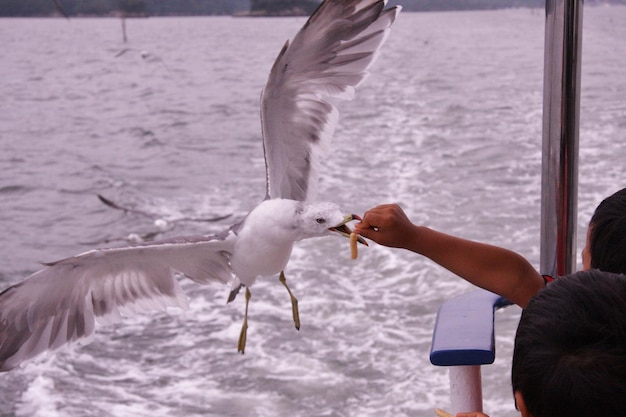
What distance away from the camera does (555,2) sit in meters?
0.91

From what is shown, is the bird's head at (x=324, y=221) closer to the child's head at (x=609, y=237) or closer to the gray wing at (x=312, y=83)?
the child's head at (x=609, y=237)

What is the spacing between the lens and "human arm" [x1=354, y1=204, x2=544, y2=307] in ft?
2.46

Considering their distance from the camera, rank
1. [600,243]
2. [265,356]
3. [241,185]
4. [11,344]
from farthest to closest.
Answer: [241,185], [265,356], [11,344], [600,243]

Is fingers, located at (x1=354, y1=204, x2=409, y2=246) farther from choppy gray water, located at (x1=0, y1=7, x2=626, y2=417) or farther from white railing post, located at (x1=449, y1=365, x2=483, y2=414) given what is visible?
choppy gray water, located at (x1=0, y1=7, x2=626, y2=417)

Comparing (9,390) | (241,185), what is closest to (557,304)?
(9,390)

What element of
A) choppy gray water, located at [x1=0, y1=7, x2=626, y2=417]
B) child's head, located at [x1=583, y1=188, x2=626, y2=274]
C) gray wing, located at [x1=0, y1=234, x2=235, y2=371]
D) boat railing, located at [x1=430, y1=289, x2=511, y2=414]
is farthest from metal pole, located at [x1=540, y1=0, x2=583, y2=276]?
choppy gray water, located at [x1=0, y1=7, x2=626, y2=417]

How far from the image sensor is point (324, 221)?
2.50 feet

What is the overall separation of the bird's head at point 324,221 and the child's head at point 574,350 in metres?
0.23

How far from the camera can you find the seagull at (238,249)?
101 centimetres

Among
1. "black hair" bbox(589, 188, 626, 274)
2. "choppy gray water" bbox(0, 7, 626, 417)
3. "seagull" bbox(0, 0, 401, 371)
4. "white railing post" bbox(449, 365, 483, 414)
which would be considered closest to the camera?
"black hair" bbox(589, 188, 626, 274)

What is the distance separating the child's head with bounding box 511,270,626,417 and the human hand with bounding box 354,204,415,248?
0.19 m

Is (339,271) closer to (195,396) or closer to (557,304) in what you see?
(195,396)

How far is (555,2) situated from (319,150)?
38 centimetres

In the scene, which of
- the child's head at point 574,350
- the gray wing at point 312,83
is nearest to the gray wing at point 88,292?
the gray wing at point 312,83
